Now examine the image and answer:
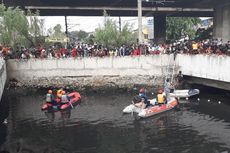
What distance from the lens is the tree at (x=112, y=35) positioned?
46438mm

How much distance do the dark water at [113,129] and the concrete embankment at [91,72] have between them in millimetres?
6122

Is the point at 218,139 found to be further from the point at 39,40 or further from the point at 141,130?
the point at 39,40

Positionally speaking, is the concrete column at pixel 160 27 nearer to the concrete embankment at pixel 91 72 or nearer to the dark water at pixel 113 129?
the concrete embankment at pixel 91 72

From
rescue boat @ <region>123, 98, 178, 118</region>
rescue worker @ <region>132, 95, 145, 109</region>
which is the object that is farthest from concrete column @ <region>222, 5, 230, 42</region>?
rescue worker @ <region>132, 95, 145, 109</region>

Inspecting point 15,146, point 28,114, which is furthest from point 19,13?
point 15,146

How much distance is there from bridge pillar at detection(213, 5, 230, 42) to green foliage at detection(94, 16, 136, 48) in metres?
17.9

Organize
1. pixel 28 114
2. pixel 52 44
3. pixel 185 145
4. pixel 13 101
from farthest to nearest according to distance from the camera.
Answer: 1. pixel 52 44
2. pixel 13 101
3. pixel 28 114
4. pixel 185 145

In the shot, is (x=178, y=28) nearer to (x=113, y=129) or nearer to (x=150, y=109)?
(x=150, y=109)

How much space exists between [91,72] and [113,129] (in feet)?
52.7

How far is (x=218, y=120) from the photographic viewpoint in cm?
2570

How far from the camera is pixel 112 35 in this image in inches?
1826

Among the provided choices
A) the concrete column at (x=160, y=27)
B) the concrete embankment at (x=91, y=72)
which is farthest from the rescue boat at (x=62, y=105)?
the concrete column at (x=160, y=27)

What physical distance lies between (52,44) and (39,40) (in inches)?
89.9

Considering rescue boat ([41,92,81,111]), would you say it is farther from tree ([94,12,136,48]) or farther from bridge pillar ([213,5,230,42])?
bridge pillar ([213,5,230,42])
